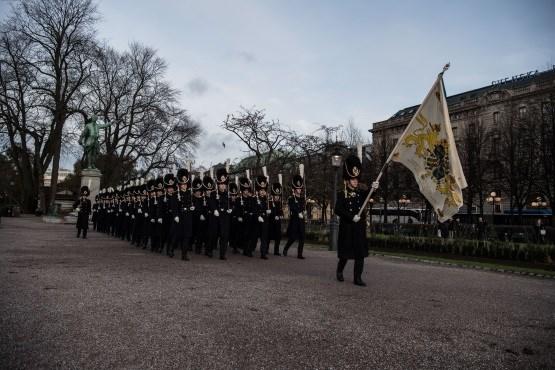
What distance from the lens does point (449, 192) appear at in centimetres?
801

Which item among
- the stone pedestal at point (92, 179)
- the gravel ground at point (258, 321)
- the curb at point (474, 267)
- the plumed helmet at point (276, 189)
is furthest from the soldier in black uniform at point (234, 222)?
the stone pedestal at point (92, 179)

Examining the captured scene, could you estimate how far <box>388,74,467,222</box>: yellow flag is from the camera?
7973mm

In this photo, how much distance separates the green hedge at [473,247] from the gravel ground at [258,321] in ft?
20.5

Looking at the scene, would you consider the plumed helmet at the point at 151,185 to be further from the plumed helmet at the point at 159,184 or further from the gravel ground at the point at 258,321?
the gravel ground at the point at 258,321

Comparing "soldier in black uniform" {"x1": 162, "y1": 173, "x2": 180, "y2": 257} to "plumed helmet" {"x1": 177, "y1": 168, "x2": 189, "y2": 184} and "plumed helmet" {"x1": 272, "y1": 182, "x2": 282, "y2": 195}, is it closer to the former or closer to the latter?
"plumed helmet" {"x1": 177, "y1": 168, "x2": 189, "y2": 184}

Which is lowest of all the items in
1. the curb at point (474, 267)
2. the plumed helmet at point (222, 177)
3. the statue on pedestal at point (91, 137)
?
the curb at point (474, 267)

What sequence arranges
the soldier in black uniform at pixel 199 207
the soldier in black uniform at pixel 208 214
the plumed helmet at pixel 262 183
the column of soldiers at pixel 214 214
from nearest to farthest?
the column of soldiers at pixel 214 214, the soldier in black uniform at pixel 208 214, the soldier in black uniform at pixel 199 207, the plumed helmet at pixel 262 183

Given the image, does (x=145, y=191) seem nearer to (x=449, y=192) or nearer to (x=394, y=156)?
(x=394, y=156)

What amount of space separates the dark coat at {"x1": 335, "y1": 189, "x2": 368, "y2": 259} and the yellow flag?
1.11 meters

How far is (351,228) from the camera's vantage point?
Result: 8461 mm

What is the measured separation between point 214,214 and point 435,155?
6.47 metres

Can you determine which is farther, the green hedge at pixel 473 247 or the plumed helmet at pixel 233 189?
the plumed helmet at pixel 233 189

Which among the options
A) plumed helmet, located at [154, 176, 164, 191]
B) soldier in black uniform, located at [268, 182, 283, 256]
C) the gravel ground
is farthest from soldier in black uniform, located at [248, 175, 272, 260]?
the gravel ground

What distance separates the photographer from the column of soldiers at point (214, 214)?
12.2m
